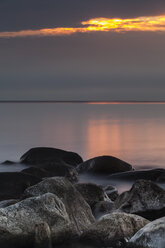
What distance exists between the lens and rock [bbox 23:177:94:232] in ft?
31.7

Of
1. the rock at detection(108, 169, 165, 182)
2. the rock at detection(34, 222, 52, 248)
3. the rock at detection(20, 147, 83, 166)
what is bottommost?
the rock at detection(34, 222, 52, 248)

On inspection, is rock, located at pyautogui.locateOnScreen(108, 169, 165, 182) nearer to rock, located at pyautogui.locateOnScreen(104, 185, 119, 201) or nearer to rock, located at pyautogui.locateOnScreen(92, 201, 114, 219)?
rock, located at pyautogui.locateOnScreen(104, 185, 119, 201)

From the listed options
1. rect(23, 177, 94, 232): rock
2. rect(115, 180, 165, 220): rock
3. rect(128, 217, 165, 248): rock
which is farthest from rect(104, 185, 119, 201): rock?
rect(128, 217, 165, 248): rock

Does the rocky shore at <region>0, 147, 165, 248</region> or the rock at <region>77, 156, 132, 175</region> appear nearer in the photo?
the rocky shore at <region>0, 147, 165, 248</region>

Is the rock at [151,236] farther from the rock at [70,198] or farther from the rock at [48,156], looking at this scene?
the rock at [48,156]

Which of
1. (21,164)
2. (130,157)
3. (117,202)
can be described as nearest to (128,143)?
A: (130,157)

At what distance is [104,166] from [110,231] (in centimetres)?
890

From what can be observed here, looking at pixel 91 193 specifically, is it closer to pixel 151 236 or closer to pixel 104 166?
pixel 151 236

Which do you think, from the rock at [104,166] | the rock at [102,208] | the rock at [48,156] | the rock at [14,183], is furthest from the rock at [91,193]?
the rock at [48,156]

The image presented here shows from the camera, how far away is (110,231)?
9000 mm

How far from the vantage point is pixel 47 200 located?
9203mm

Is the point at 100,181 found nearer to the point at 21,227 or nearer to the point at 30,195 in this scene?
the point at 30,195

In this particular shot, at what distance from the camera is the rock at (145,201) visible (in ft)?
34.6

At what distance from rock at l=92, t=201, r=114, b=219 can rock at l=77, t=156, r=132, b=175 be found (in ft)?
19.6
